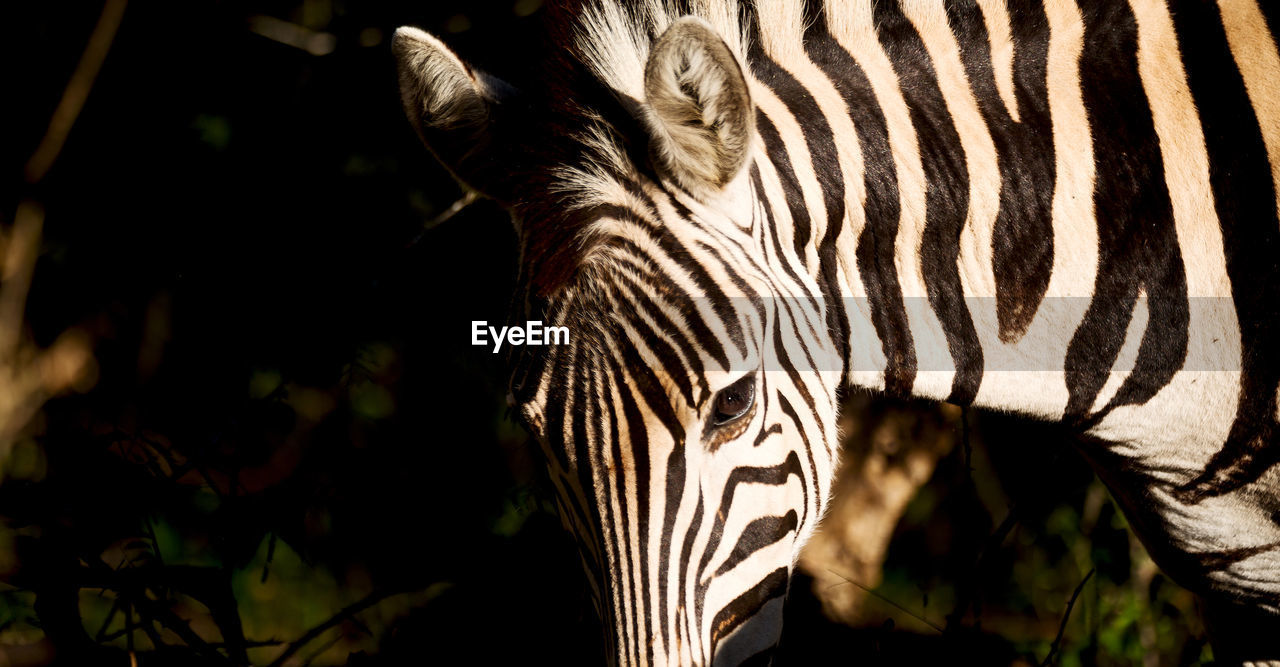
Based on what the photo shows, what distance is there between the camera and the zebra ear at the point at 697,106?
159 cm

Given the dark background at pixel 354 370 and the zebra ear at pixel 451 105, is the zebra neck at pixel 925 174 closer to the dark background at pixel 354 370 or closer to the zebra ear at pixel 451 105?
the zebra ear at pixel 451 105

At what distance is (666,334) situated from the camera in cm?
169

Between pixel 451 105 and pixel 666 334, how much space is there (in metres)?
0.74

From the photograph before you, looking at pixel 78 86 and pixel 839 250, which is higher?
pixel 78 86

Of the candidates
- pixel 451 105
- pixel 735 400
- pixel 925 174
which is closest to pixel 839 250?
pixel 925 174

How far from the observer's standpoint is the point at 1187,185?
201cm

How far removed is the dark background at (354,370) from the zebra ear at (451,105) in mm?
1654

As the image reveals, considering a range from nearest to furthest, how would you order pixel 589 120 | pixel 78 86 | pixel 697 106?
1. pixel 697 106
2. pixel 589 120
3. pixel 78 86

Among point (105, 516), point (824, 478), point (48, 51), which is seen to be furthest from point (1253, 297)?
point (48, 51)

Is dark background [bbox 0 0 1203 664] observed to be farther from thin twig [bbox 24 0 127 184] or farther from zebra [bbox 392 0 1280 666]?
zebra [bbox 392 0 1280 666]

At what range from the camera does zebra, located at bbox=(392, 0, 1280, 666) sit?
5.57 feet

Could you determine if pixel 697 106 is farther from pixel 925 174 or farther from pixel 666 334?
pixel 925 174

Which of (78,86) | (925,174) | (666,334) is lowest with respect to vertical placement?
(666,334)

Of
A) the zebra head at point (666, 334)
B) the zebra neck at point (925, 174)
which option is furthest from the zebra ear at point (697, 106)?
the zebra neck at point (925, 174)
